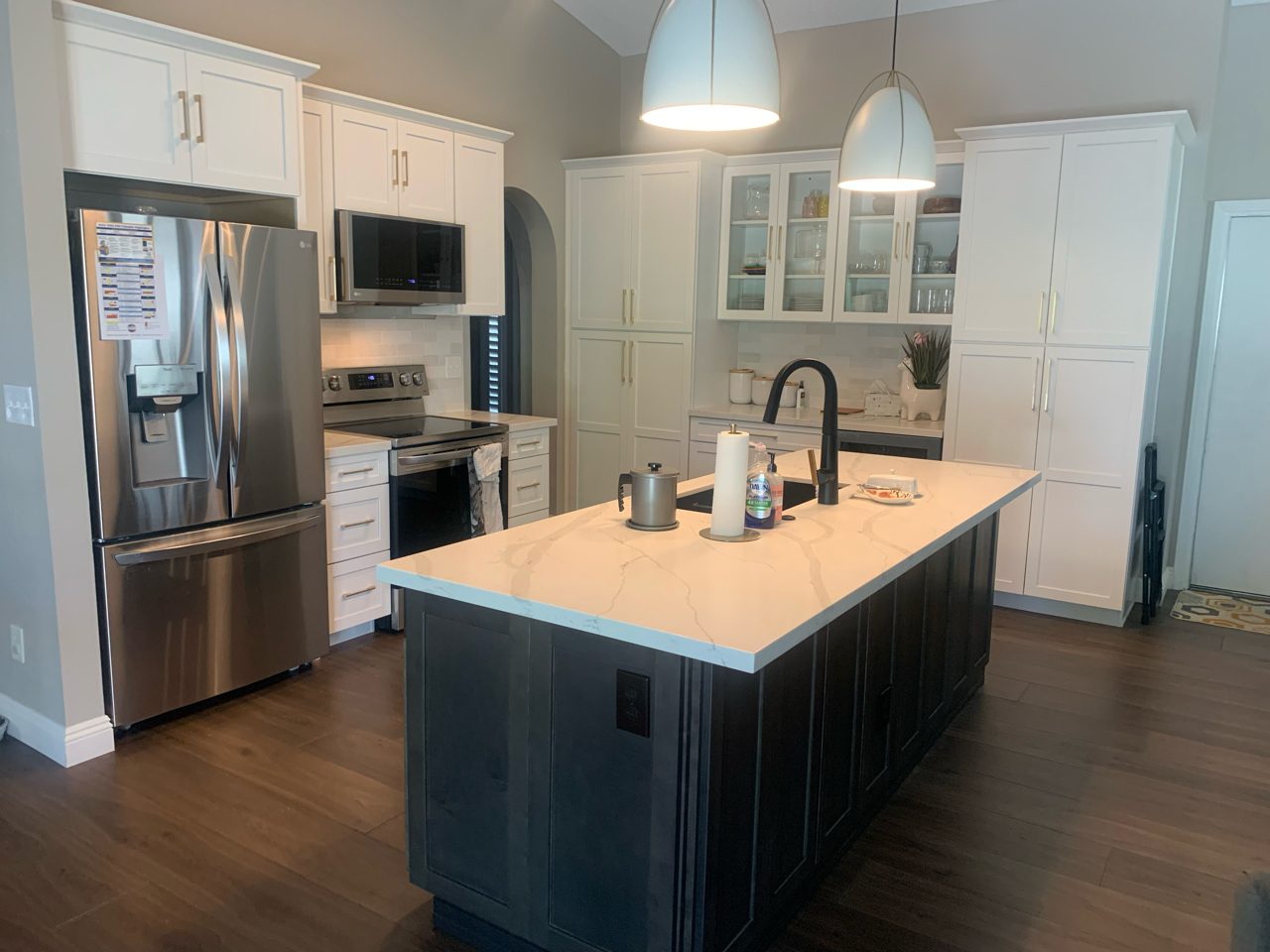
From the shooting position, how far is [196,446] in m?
3.16

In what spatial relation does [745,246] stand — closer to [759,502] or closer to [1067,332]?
[1067,332]

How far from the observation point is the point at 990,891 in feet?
7.98

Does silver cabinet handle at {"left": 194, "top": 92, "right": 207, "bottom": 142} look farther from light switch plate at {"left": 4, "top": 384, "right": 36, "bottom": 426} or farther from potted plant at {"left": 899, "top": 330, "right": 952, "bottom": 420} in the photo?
potted plant at {"left": 899, "top": 330, "right": 952, "bottom": 420}

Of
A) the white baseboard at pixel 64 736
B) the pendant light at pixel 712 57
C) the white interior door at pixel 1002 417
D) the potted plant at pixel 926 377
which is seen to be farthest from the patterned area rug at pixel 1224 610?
the white baseboard at pixel 64 736

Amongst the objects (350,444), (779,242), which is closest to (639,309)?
(779,242)

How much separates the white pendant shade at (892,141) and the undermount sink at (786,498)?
100 centimetres

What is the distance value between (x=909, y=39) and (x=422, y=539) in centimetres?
367

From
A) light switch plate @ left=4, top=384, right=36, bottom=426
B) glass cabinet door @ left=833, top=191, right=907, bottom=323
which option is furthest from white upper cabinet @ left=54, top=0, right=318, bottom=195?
glass cabinet door @ left=833, top=191, right=907, bottom=323

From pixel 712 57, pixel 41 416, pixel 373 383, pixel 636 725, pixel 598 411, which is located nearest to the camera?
pixel 636 725

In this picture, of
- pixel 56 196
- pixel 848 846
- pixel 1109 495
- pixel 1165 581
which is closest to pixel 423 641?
pixel 848 846

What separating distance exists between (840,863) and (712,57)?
2.04m

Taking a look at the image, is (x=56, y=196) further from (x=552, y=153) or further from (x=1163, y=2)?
(x=1163, y=2)

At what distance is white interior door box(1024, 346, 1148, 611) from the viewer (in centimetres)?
435

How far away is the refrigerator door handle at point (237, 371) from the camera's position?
3.18 metres
